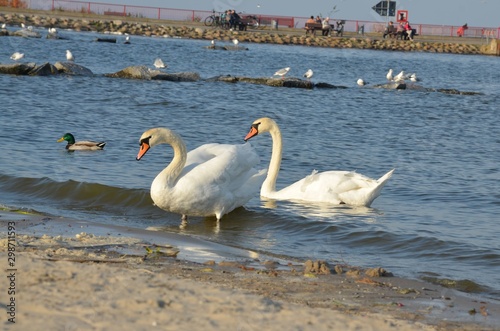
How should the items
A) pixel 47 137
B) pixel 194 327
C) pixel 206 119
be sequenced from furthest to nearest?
1. pixel 206 119
2. pixel 47 137
3. pixel 194 327

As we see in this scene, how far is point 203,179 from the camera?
9352mm

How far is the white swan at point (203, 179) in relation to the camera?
30.3ft

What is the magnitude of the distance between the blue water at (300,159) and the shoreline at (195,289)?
35.3 inches

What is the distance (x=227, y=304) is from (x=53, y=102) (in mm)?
14703

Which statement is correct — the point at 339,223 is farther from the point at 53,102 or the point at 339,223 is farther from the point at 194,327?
the point at 53,102

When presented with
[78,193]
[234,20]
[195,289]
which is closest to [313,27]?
[234,20]

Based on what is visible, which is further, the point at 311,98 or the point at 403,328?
the point at 311,98

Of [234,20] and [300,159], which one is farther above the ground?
[234,20]

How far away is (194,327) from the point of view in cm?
473

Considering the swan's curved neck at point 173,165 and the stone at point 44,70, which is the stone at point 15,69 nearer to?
the stone at point 44,70

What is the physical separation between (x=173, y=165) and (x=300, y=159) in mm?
5120

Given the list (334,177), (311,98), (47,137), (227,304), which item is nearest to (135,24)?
(311,98)

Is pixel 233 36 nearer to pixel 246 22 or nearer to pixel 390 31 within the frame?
pixel 246 22

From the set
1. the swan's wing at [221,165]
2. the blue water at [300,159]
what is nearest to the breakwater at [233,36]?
the blue water at [300,159]
